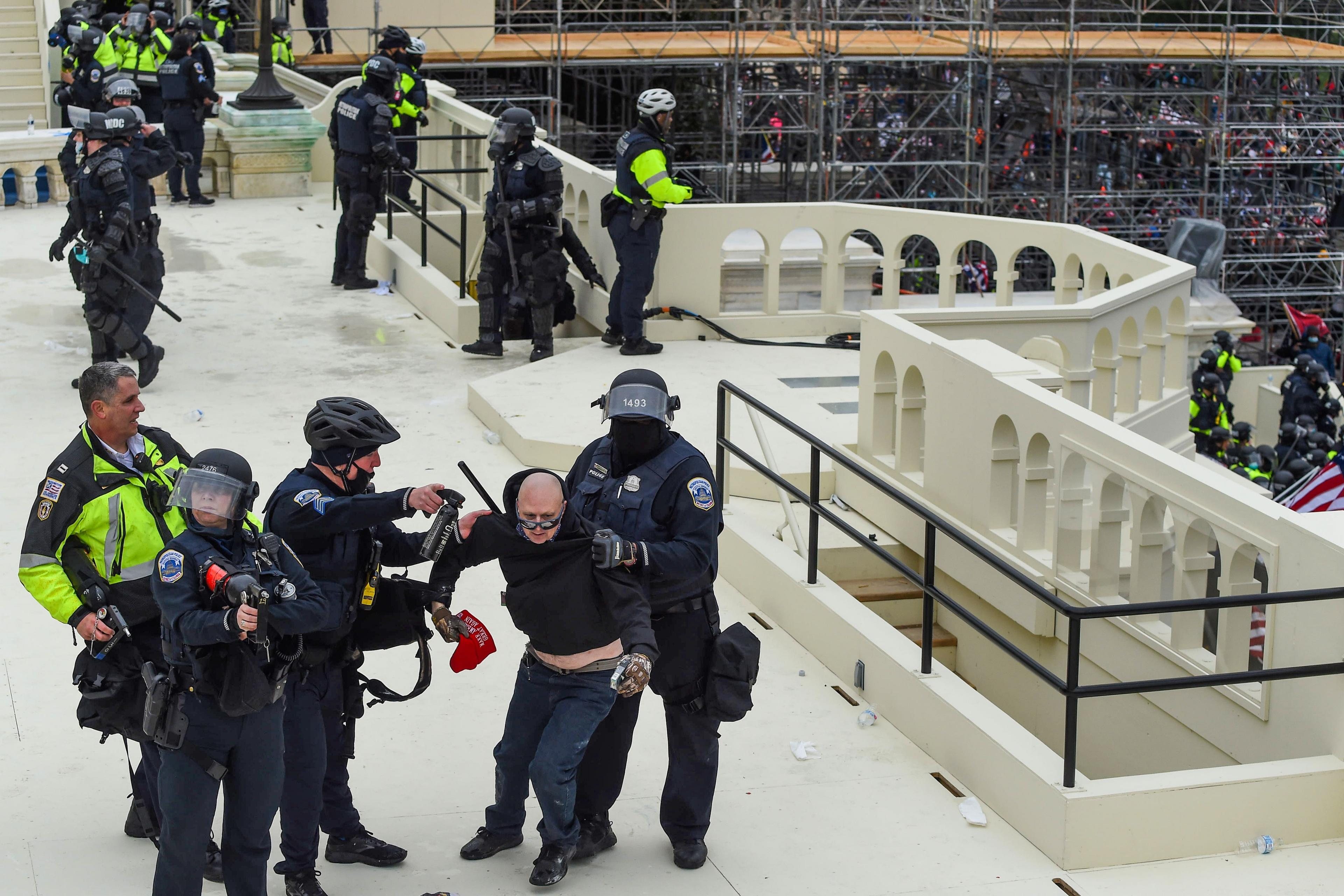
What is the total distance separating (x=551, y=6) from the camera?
104 feet

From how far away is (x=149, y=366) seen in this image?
11.7 meters

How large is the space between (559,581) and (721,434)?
3386 mm

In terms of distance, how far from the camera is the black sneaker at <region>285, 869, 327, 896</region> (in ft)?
18.0

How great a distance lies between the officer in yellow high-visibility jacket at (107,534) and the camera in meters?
5.48

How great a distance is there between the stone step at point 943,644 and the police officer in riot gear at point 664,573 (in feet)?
10.7

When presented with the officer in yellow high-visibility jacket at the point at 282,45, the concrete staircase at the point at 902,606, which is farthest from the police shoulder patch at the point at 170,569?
the officer in yellow high-visibility jacket at the point at 282,45

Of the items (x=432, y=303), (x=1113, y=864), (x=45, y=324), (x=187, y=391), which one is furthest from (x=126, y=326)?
(x=1113, y=864)

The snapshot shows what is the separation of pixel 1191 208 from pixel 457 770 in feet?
84.1

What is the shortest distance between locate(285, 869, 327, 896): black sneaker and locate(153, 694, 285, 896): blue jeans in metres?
0.35

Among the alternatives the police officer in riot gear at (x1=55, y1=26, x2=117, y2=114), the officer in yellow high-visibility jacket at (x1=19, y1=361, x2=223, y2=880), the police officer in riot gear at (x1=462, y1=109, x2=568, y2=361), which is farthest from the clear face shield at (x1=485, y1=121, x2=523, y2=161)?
the police officer in riot gear at (x1=55, y1=26, x2=117, y2=114)

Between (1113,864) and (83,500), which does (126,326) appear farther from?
(1113,864)

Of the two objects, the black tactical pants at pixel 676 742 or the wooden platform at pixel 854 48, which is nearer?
the black tactical pants at pixel 676 742

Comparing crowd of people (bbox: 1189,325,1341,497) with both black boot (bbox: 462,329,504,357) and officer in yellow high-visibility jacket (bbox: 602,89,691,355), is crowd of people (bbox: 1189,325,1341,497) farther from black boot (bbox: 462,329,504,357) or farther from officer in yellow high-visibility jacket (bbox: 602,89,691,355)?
black boot (bbox: 462,329,504,357)

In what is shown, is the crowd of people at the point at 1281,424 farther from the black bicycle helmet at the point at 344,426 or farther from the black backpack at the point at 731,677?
the black bicycle helmet at the point at 344,426
